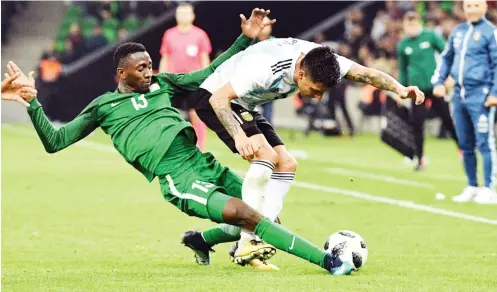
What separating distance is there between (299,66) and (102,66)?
23672mm

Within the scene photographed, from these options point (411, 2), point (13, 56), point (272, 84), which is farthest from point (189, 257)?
point (13, 56)

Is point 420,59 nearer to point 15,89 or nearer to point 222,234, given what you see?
point 222,234

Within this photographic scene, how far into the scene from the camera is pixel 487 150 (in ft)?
43.6

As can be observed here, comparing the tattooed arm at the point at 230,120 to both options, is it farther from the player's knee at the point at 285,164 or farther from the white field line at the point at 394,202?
the white field line at the point at 394,202

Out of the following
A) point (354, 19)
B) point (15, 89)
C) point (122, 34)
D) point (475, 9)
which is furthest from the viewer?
point (122, 34)

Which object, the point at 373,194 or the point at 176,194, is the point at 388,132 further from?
the point at 176,194

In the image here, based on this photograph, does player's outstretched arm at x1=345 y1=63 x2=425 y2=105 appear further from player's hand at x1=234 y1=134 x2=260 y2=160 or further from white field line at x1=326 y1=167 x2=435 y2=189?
white field line at x1=326 y1=167 x2=435 y2=189

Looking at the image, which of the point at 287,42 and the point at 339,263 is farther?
the point at 287,42

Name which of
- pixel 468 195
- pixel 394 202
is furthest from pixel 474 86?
pixel 394 202

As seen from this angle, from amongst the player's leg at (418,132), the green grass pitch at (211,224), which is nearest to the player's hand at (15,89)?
the green grass pitch at (211,224)

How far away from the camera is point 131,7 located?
32.7 metres

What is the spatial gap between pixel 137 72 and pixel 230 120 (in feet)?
2.71

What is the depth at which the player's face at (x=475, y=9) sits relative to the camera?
509 inches

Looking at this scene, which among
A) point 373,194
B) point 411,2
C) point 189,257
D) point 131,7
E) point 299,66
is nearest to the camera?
point 299,66
